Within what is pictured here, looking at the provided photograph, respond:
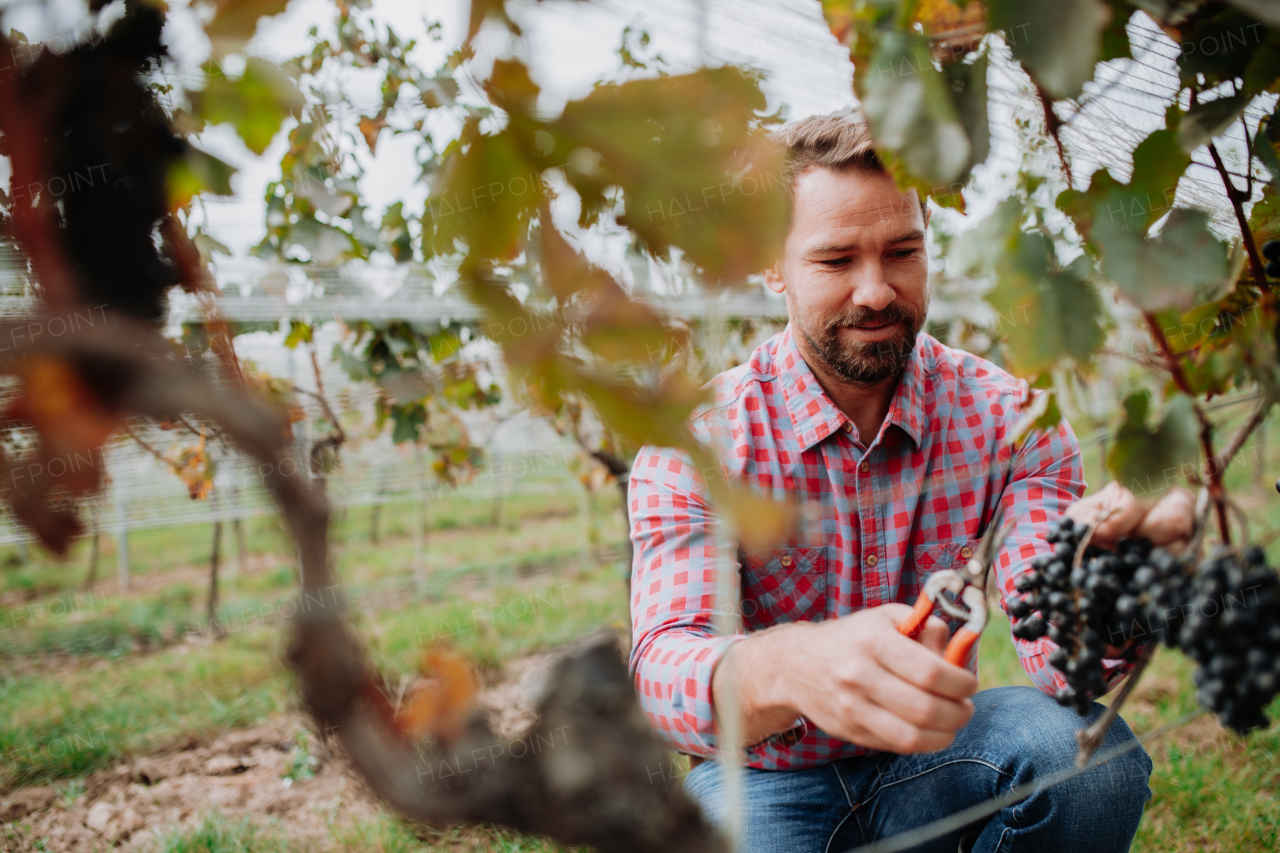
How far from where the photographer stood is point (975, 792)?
136 cm

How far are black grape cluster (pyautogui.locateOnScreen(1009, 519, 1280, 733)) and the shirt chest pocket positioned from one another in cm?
63

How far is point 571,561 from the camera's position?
6.11 meters

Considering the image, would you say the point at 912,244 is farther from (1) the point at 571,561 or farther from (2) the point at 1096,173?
(1) the point at 571,561

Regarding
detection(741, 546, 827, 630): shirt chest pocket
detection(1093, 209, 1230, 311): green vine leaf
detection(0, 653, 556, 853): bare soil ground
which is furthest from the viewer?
detection(0, 653, 556, 853): bare soil ground

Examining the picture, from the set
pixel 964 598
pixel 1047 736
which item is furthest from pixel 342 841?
pixel 964 598

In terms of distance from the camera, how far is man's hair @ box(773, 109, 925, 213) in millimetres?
1459

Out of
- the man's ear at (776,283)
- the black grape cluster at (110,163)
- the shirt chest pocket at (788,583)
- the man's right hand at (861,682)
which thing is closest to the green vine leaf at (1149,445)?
the man's right hand at (861,682)

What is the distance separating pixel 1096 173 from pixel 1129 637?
0.47 m

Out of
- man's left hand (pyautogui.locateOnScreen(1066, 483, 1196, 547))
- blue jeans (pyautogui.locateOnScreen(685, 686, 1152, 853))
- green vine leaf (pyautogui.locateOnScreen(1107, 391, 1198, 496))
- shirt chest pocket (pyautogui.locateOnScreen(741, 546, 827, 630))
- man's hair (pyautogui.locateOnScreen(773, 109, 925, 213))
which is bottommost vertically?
blue jeans (pyautogui.locateOnScreen(685, 686, 1152, 853))

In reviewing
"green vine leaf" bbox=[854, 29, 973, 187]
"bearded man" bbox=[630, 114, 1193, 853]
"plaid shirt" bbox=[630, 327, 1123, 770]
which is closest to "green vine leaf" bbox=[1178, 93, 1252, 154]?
"green vine leaf" bbox=[854, 29, 973, 187]

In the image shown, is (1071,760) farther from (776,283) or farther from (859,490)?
(776,283)

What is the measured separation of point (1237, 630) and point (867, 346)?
90 cm

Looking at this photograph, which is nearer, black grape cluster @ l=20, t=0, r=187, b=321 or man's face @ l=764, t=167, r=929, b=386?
black grape cluster @ l=20, t=0, r=187, b=321

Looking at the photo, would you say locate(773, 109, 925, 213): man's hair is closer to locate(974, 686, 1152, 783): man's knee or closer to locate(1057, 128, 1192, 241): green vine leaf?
locate(1057, 128, 1192, 241): green vine leaf
